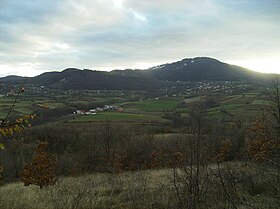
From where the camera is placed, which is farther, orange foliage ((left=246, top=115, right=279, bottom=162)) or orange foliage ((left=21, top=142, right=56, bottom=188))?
orange foliage ((left=21, top=142, right=56, bottom=188))

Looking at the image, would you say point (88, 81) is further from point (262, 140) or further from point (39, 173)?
point (262, 140)

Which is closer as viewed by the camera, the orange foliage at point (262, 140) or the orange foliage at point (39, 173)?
the orange foliage at point (262, 140)

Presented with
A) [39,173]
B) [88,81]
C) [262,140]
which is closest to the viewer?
[39,173]

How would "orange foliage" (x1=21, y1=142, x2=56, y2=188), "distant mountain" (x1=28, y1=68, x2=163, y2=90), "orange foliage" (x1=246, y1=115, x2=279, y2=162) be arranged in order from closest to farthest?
"orange foliage" (x1=246, y1=115, x2=279, y2=162) → "orange foliage" (x1=21, y1=142, x2=56, y2=188) → "distant mountain" (x1=28, y1=68, x2=163, y2=90)

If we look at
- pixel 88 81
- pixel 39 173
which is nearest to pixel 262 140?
pixel 39 173

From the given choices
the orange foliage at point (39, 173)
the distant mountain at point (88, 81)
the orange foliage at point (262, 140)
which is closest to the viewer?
the orange foliage at point (262, 140)

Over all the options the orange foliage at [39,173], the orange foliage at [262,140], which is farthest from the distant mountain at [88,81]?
the orange foliage at [39,173]

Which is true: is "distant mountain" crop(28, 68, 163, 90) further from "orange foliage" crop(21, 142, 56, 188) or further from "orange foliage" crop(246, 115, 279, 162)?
"orange foliage" crop(21, 142, 56, 188)

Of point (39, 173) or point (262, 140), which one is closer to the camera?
point (39, 173)

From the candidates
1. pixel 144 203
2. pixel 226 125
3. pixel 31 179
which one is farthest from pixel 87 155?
pixel 144 203

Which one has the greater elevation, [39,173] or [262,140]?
[262,140]

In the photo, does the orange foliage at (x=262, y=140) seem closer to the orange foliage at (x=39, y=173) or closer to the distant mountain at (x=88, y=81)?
the orange foliage at (x=39, y=173)

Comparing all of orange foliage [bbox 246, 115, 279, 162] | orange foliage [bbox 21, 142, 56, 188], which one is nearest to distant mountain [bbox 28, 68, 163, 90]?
orange foliage [bbox 246, 115, 279, 162]

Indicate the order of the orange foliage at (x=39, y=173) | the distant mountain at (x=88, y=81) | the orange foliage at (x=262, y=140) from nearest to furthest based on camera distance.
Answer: the orange foliage at (x=262, y=140) < the orange foliage at (x=39, y=173) < the distant mountain at (x=88, y=81)
